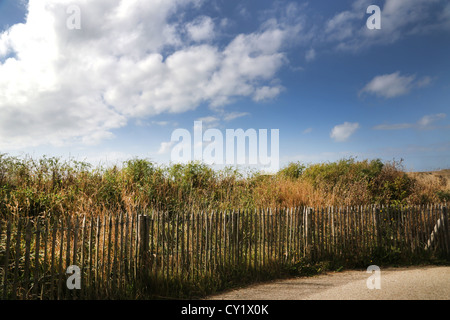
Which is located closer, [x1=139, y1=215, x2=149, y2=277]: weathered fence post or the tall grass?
[x1=139, y1=215, x2=149, y2=277]: weathered fence post

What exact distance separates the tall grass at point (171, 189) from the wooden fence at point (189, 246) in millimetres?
1986

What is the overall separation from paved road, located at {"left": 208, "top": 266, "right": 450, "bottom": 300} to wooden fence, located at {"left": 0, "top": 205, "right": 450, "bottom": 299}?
70 centimetres

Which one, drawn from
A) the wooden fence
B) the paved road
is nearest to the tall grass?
the wooden fence

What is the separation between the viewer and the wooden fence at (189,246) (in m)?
5.67

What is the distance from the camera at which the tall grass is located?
10602 mm

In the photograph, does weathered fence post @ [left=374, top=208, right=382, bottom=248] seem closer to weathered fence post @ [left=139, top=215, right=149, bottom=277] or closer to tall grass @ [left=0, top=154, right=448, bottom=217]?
tall grass @ [left=0, top=154, right=448, bottom=217]

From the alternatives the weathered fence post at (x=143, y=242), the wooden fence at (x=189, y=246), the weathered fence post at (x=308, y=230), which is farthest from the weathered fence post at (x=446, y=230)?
the weathered fence post at (x=143, y=242)

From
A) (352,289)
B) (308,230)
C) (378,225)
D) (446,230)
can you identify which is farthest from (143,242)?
(446,230)

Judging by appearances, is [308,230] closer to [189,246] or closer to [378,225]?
[378,225]

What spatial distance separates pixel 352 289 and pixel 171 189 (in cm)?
917

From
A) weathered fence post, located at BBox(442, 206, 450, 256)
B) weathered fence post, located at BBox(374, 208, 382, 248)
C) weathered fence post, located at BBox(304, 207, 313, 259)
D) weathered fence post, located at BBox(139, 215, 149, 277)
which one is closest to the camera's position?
weathered fence post, located at BBox(139, 215, 149, 277)

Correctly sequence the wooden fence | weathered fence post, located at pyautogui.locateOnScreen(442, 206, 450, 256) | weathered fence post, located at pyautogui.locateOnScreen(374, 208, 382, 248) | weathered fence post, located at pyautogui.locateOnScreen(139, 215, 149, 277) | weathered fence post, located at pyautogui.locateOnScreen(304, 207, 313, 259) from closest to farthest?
the wooden fence → weathered fence post, located at pyautogui.locateOnScreen(139, 215, 149, 277) → weathered fence post, located at pyautogui.locateOnScreen(304, 207, 313, 259) → weathered fence post, located at pyautogui.locateOnScreen(374, 208, 382, 248) → weathered fence post, located at pyautogui.locateOnScreen(442, 206, 450, 256)

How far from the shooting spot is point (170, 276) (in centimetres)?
643
